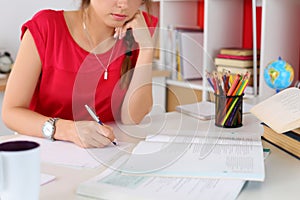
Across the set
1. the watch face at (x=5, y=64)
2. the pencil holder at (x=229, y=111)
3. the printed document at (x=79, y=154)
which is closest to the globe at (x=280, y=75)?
the pencil holder at (x=229, y=111)

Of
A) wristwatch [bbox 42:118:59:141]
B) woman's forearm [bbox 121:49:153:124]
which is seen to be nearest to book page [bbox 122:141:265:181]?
wristwatch [bbox 42:118:59:141]

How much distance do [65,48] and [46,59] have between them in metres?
0.10

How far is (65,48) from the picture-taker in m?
1.46

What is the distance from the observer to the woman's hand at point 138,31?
1.45 meters

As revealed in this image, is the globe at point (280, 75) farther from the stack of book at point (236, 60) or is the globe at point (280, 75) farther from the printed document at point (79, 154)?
the printed document at point (79, 154)

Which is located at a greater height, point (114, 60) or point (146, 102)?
point (114, 60)

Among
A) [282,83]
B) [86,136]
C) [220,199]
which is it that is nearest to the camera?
[220,199]

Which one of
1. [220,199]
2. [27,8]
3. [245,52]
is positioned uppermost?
[27,8]

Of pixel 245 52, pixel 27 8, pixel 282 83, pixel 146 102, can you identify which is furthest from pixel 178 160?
pixel 27 8

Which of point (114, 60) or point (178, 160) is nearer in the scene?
point (178, 160)

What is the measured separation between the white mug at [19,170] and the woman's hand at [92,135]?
361 mm

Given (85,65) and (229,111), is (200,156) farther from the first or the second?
(85,65)

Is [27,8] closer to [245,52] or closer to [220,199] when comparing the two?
[245,52]

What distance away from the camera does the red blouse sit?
4.56ft
